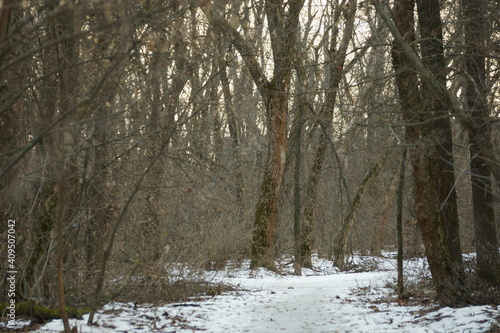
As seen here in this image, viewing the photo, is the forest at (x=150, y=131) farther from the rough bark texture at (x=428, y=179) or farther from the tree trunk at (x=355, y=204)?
the tree trunk at (x=355, y=204)

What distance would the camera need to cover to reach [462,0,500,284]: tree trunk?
741 centimetres

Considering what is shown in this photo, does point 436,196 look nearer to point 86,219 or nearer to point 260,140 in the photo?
point 86,219

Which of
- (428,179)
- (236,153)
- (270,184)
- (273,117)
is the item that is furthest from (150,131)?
(236,153)

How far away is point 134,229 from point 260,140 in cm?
1363

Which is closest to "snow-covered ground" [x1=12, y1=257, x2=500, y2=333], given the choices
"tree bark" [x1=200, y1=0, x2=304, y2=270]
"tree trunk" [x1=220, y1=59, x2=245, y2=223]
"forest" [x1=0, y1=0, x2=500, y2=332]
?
"forest" [x1=0, y1=0, x2=500, y2=332]

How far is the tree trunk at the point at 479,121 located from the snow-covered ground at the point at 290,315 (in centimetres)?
144

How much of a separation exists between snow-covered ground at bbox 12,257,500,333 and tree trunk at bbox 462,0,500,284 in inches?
56.8

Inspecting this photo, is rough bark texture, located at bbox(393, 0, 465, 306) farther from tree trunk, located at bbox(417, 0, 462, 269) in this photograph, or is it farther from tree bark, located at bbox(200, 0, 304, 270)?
tree bark, located at bbox(200, 0, 304, 270)

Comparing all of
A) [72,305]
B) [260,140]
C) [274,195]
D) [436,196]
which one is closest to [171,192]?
[72,305]

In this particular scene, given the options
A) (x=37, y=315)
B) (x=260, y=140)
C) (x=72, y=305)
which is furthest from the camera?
(x=260, y=140)

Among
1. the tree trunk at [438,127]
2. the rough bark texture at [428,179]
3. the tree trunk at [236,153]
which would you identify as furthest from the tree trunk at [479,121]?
the tree trunk at [236,153]

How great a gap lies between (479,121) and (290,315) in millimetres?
4399

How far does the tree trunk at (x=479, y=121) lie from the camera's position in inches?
292

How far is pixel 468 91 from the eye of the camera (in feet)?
29.2
